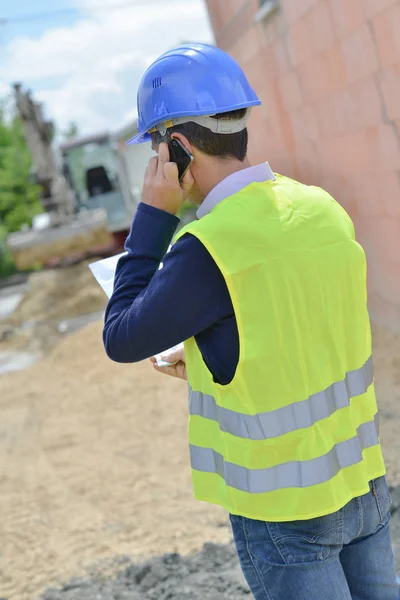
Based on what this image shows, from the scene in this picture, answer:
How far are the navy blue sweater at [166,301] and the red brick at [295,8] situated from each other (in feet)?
14.8

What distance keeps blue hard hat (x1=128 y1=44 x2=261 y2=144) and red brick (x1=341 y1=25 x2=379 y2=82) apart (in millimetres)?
3438

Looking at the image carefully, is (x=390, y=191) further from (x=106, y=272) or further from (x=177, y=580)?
(x=106, y=272)

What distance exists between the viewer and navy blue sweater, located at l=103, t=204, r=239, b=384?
56.0 inches

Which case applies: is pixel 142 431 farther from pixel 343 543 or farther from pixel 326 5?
pixel 343 543

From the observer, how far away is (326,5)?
5.25 metres

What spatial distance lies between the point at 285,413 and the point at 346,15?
419 cm

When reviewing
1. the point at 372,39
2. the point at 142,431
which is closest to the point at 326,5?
the point at 372,39

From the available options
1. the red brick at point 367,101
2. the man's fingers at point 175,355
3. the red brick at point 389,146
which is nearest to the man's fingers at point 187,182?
the man's fingers at point 175,355

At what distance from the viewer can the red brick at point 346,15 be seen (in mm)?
4785

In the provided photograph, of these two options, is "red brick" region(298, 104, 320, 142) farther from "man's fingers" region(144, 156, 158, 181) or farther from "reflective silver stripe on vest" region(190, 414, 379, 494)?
"reflective silver stripe on vest" region(190, 414, 379, 494)

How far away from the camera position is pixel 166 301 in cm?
142

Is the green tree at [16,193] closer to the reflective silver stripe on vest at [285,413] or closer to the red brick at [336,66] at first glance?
the red brick at [336,66]

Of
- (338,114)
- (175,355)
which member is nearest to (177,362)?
(175,355)

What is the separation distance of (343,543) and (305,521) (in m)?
0.12
